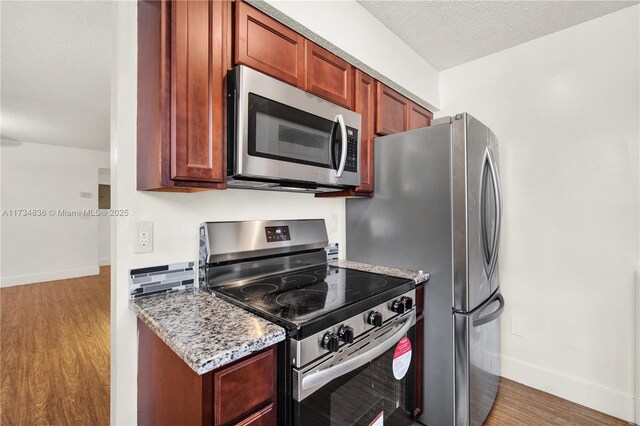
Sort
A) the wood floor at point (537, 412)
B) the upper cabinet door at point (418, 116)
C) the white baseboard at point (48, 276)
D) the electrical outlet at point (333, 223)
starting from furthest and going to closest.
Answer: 1. the white baseboard at point (48, 276)
2. the upper cabinet door at point (418, 116)
3. the electrical outlet at point (333, 223)
4. the wood floor at point (537, 412)

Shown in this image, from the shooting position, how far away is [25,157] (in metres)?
5.29

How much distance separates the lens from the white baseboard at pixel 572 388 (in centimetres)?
184

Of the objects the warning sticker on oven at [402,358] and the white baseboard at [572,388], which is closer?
the warning sticker on oven at [402,358]

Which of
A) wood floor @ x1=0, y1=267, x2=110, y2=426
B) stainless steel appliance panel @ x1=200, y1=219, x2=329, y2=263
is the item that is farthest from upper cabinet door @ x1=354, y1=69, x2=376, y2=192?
wood floor @ x1=0, y1=267, x2=110, y2=426

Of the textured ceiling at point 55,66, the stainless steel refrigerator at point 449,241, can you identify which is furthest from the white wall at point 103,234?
the stainless steel refrigerator at point 449,241

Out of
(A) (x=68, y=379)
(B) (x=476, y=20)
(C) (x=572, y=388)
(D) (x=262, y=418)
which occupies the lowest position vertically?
(A) (x=68, y=379)

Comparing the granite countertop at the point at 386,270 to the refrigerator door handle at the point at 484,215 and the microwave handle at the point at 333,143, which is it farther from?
the microwave handle at the point at 333,143

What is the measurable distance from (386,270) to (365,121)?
926 millimetres

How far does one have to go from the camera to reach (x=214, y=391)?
2.68ft

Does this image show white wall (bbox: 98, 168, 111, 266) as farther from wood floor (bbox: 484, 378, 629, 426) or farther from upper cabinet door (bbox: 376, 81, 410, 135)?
wood floor (bbox: 484, 378, 629, 426)

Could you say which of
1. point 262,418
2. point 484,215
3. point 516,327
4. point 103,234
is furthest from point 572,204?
point 103,234

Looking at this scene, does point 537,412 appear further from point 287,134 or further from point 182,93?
point 182,93

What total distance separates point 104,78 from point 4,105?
1.84 m

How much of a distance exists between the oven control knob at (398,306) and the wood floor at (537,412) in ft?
3.42
